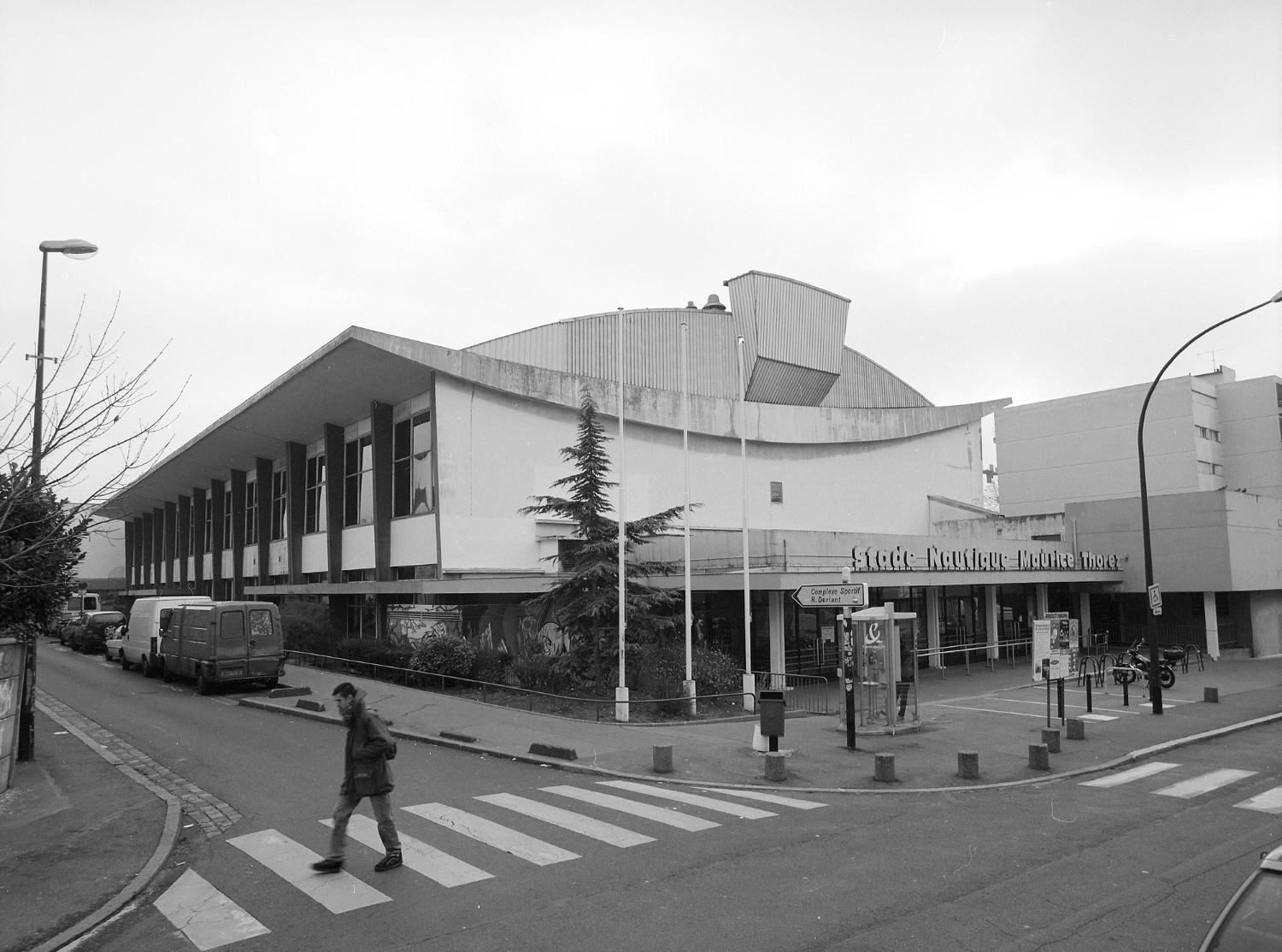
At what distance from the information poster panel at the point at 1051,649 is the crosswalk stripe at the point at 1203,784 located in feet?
12.3

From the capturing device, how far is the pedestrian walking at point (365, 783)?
28.4 feet

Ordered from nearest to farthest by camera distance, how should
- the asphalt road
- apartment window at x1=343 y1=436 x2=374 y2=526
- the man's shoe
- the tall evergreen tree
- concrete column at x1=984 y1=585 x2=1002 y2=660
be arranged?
the asphalt road
the man's shoe
the tall evergreen tree
concrete column at x1=984 y1=585 x2=1002 y2=660
apartment window at x1=343 y1=436 x2=374 y2=526

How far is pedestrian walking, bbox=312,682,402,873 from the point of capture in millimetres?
8656

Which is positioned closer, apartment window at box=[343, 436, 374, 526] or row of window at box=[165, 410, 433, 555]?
row of window at box=[165, 410, 433, 555]

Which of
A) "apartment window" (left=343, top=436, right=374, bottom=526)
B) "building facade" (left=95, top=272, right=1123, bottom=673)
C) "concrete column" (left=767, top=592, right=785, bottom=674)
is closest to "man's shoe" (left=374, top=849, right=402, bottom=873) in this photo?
"building facade" (left=95, top=272, right=1123, bottom=673)

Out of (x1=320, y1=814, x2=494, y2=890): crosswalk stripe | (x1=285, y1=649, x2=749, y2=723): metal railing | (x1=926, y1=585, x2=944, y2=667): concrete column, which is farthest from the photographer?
(x1=926, y1=585, x2=944, y2=667): concrete column

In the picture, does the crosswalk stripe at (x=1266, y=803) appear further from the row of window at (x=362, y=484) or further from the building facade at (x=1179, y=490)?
the building facade at (x=1179, y=490)

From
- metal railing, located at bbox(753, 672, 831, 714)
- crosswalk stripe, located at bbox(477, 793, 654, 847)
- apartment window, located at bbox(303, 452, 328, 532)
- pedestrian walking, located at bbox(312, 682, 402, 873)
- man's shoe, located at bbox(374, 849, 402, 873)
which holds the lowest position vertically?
metal railing, located at bbox(753, 672, 831, 714)

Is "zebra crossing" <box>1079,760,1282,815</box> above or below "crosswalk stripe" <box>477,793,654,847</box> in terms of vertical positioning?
below

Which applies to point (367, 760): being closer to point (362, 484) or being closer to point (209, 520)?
point (362, 484)

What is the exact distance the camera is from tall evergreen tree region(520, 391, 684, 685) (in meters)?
21.2

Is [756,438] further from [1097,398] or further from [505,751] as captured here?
[1097,398]

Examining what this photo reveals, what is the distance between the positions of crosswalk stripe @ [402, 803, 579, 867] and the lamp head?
8.88 metres

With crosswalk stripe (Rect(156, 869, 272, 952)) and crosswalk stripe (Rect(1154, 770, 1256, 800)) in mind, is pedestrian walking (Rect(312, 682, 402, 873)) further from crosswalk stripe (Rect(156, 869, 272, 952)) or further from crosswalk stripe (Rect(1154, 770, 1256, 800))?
crosswalk stripe (Rect(1154, 770, 1256, 800))
